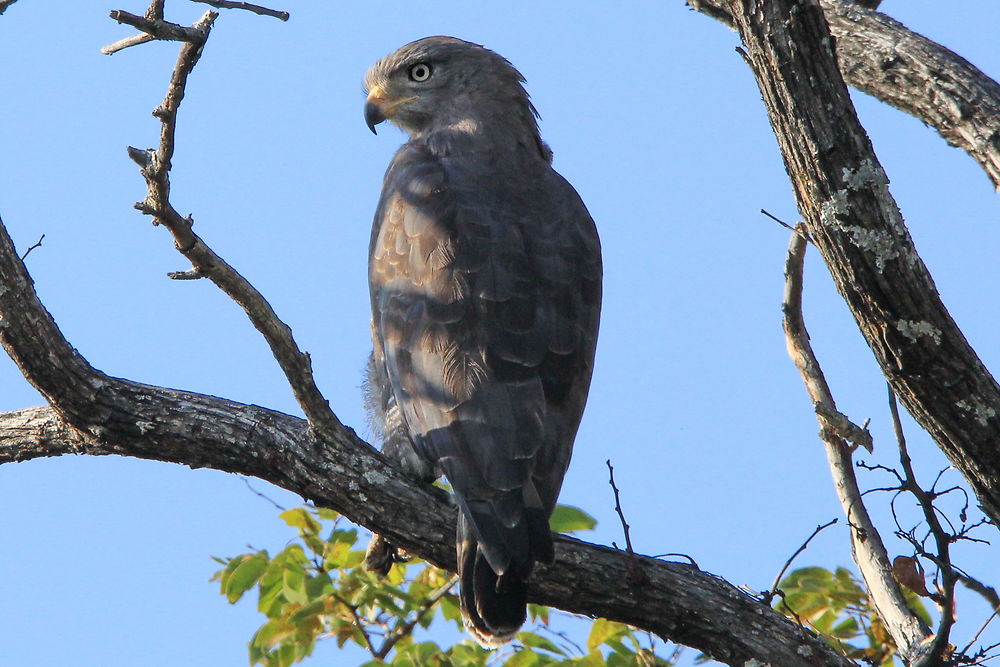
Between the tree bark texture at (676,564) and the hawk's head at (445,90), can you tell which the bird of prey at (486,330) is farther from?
the tree bark texture at (676,564)

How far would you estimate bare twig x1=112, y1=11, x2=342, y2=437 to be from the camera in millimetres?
3314

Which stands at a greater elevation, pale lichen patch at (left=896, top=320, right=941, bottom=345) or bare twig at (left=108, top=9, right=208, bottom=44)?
bare twig at (left=108, top=9, right=208, bottom=44)

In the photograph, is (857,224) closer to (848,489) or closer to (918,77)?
(848,489)

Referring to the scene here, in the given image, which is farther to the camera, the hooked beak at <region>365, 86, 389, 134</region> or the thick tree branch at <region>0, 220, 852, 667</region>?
the hooked beak at <region>365, 86, 389, 134</region>

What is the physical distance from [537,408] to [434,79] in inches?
85.3

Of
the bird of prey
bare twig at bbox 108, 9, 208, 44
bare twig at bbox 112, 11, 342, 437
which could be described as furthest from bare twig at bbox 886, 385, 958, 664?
bare twig at bbox 108, 9, 208, 44

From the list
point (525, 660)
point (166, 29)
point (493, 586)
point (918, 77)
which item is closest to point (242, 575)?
point (525, 660)

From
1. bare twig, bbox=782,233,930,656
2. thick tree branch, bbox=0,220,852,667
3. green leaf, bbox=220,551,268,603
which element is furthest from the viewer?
green leaf, bbox=220,551,268,603

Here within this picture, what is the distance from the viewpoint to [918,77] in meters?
4.77

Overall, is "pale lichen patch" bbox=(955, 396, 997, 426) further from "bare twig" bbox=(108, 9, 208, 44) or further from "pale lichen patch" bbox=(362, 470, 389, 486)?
"bare twig" bbox=(108, 9, 208, 44)

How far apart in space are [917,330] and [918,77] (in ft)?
5.45

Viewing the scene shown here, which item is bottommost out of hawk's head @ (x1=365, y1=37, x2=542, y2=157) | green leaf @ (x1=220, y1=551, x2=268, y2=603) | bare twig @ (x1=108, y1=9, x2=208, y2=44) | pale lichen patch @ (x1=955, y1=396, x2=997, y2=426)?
green leaf @ (x1=220, y1=551, x2=268, y2=603)

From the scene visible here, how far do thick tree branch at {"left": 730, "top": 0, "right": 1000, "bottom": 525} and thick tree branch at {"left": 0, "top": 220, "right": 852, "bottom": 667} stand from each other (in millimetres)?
912

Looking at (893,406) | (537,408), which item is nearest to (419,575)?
(537,408)
